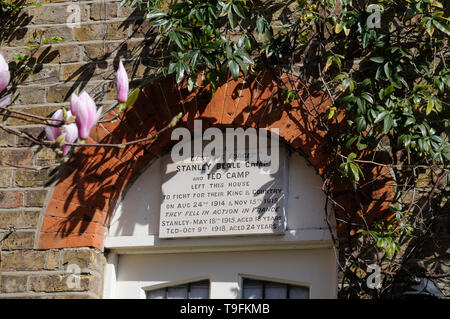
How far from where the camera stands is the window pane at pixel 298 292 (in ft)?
13.5

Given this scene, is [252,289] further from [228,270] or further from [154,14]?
[154,14]

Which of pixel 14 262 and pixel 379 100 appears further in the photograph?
pixel 14 262

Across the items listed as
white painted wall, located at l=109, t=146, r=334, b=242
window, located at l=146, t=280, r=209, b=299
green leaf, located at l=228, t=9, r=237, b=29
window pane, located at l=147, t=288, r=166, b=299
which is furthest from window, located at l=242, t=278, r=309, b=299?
green leaf, located at l=228, t=9, r=237, b=29

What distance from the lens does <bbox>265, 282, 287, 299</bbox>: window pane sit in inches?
163

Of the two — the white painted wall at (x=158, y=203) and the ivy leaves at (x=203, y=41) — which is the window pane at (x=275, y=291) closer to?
the white painted wall at (x=158, y=203)

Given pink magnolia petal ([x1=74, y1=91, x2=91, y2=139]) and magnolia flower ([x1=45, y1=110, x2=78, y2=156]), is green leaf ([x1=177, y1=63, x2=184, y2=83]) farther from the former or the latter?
pink magnolia petal ([x1=74, y1=91, x2=91, y2=139])

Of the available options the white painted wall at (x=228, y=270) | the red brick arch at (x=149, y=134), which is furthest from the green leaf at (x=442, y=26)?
the white painted wall at (x=228, y=270)

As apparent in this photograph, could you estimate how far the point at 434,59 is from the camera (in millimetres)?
4082

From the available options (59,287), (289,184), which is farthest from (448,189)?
(59,287)

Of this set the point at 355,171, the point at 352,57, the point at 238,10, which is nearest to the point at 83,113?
the point at 355,171

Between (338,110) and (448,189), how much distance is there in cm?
70

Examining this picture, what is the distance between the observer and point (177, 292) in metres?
4.29

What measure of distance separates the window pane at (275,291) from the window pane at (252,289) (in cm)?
4

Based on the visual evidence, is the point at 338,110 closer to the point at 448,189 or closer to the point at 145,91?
the point at 448,189
